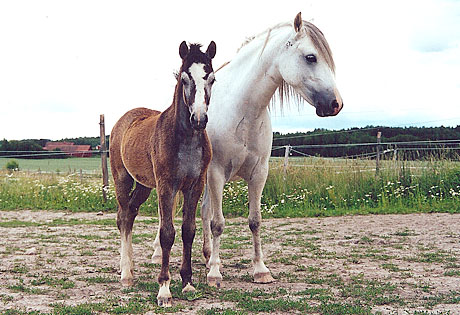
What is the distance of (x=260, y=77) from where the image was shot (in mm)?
4863

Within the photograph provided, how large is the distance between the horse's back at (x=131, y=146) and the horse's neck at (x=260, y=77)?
98 cm

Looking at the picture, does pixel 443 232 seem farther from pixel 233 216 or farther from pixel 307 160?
pixel 307 160

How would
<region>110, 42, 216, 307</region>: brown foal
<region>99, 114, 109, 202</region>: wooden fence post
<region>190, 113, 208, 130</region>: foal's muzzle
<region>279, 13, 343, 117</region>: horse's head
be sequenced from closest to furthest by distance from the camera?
<region>190, 113, 208, 130</region>: foal's muzzle < <region>110, 42, 216, 307</region>: brown foal < <region>279, 13, 343, 117</region>: horse's head < <region>99, 114, 109, 202</region>: wooden fence post

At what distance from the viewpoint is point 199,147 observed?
167 inches

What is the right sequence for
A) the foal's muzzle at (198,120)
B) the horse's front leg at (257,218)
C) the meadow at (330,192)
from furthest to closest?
the meadow at (330,192)
the horse's front leg at (257,218)
the foal's muzzle at (198,120)

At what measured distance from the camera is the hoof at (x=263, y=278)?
4.84 meters

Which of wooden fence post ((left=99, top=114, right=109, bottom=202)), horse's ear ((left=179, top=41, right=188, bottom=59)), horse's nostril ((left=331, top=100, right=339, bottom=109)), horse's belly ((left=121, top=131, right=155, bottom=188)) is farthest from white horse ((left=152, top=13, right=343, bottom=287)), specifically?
wooden fence post ((left=99, top=114, right=109, bottom=202))

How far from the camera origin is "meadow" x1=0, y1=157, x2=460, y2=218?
10422mm

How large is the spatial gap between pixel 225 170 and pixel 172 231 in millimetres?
964

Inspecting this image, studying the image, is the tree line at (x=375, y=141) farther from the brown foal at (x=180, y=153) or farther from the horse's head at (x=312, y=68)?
the brown foal at (x=180, y=153)

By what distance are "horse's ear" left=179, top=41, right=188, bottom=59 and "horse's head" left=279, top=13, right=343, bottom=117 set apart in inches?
42.4

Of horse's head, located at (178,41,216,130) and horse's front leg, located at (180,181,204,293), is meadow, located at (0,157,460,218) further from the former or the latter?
horse's head, located at (178,41,216,130)

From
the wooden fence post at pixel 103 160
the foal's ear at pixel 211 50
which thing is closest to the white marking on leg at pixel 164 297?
the foal's ear at pixel 211 50

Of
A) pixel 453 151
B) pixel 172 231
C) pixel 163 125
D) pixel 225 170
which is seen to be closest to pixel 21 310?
pixel 172 231
